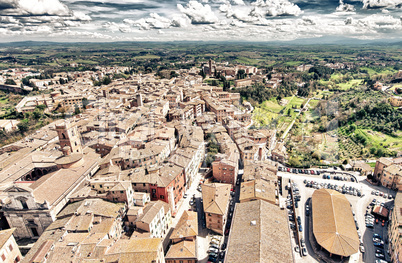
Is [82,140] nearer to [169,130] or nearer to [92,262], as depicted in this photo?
[169,130]

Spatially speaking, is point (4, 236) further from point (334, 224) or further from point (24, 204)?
point (334, 224)

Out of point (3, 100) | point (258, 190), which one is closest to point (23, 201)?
point (258, 190)

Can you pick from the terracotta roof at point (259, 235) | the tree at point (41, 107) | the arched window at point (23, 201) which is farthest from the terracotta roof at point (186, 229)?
the tree at point (41, 107)

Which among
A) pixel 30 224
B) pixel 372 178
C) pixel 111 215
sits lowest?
pixel 372 178

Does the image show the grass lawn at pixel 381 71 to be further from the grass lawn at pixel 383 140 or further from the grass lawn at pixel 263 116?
the grass lawn at pixel 263 116

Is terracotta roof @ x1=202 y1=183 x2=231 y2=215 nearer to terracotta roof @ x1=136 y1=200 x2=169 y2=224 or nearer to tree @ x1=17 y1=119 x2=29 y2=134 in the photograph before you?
terracotta roof @ x1=136 y1=200 x2=169 y2=224

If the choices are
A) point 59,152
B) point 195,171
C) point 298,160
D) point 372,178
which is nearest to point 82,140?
point 59,152

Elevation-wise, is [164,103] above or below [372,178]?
above
